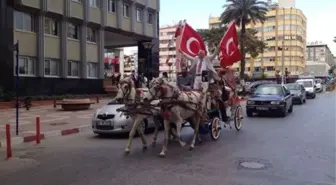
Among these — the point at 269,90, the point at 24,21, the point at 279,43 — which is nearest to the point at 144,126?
the point at 269,90

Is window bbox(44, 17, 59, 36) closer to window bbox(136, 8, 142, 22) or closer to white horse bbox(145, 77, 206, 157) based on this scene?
window bbox(136, 8, 142, 22)

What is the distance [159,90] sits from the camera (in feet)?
31.2

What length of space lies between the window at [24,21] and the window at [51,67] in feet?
9.28

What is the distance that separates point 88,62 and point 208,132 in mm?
25421

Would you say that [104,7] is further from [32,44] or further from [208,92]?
[208,92]

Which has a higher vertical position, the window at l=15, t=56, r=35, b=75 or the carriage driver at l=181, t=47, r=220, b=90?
the window at l=15, t=56, r=35, b=75

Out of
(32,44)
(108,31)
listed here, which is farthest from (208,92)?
(108,31)

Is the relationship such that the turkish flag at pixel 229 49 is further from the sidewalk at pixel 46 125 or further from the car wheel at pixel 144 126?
the sidewalk at pixel 46 125

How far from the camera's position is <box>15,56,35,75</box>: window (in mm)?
29641

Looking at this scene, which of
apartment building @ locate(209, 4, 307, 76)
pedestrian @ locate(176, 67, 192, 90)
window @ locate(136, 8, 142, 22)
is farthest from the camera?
apartment building @ locate(209, 4, 307, 76)

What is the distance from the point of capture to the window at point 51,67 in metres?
31.8

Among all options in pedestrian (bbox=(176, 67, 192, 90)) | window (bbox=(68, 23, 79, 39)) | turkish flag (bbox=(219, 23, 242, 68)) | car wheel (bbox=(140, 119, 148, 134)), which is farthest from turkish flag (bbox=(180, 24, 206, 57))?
window (bbox=(68, 23, 79, 39))

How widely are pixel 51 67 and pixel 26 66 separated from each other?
2617 millimetres

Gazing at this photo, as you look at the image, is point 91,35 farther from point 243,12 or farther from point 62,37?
point 243,12
